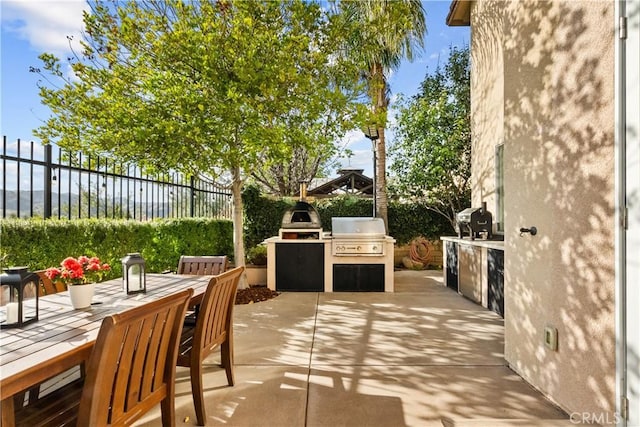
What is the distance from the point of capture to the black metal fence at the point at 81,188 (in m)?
3.58

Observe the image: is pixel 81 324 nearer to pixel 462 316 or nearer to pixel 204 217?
pixel 462 316

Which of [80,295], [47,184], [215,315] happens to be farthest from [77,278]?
[47,184]

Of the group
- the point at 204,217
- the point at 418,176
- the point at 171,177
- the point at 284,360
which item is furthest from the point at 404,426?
the point at 418,176

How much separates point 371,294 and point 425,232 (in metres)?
3.97

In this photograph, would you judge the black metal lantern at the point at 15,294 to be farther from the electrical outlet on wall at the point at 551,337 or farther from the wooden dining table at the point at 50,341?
the electrical outlet on wall at the point at 551,337

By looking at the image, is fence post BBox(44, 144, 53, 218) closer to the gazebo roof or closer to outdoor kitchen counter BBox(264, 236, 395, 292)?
outdoor kitchen counter BBox(264, 236, 395, 292)

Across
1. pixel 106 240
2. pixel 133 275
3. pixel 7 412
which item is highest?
pixel 106 240

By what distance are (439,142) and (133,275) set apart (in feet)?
23.6

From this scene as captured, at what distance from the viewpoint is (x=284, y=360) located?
328 cm

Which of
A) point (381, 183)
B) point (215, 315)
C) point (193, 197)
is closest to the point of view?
point (215, 315)

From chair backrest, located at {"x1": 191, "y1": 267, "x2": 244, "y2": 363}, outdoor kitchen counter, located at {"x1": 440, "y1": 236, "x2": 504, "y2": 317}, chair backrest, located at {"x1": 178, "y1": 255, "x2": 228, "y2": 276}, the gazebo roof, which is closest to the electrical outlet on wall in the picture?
outdoor kitchen counter, located at {"x1": 440, "y1": 236, "x2": 504, "y2": 317}

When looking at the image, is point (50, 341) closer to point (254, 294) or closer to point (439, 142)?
point (254, 294)

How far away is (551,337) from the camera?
2.45 m

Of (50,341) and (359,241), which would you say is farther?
(359,241)
